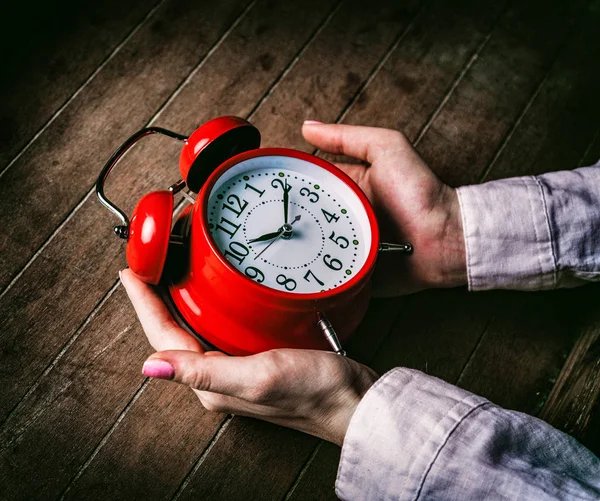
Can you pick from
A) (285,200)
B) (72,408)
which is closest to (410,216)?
(285,200)

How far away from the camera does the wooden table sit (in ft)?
3.69

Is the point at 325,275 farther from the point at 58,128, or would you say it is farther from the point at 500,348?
the point at 58,128

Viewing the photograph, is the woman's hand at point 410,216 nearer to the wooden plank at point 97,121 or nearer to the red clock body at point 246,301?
the red clock body at point 246,301

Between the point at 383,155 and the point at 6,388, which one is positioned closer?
the point at 6,388

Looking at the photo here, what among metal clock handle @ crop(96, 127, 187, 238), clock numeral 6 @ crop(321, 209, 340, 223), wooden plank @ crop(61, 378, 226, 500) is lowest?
wooden plank @ crop(61, 378, 226, 500)

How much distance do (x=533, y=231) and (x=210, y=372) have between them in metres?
0.73

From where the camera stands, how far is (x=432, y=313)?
1.30 m

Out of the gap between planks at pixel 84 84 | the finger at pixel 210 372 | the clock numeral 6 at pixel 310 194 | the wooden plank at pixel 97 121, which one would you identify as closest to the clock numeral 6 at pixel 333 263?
the clock numeral 6 at pixel 310 194

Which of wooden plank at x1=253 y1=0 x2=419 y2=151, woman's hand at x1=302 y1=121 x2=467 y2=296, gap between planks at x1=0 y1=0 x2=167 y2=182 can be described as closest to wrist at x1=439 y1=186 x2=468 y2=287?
woman's hand at x1=302 y1=121 x2=467 y2=296

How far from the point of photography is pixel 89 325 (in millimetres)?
1181

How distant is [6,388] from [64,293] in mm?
209

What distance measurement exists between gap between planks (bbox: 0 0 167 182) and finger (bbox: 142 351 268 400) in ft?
2.16

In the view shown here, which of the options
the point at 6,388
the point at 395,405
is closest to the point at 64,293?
the point at 6,388

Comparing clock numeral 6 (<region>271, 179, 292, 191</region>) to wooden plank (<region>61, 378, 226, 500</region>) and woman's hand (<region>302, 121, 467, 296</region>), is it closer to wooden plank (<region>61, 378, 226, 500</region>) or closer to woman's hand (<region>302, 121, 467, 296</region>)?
woman's hand (<region>302, 121, 467, 296</region>)
